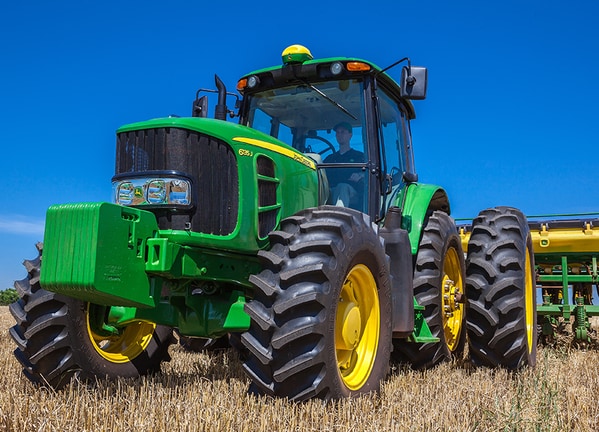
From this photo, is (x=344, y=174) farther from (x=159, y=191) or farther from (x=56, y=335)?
(x=56, y=335)

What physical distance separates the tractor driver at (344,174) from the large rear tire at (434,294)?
90cm

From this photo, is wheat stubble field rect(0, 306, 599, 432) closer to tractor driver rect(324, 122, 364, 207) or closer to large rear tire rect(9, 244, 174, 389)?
large rear tire rect(9, 244, 174, 389)

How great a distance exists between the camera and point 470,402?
393cm

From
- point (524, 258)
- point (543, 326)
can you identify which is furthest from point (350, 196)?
point (543, 326)

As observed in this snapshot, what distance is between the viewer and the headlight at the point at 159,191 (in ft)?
13.1

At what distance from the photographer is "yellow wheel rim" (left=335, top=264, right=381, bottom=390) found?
13.6 feet

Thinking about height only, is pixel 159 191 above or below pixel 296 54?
below

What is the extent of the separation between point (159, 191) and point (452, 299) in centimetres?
323

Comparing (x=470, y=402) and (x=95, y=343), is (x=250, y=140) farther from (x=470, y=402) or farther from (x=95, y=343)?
(x=470, y=402)

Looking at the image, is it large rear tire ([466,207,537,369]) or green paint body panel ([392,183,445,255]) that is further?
green paint body panel ([392,183,445,255])

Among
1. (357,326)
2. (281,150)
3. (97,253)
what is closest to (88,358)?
(97,253)

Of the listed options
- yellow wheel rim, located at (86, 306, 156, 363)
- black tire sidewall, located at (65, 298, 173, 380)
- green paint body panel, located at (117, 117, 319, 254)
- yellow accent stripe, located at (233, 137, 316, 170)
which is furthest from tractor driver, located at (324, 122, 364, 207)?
black tire sidewall, located at (65, 298, 173, 380)

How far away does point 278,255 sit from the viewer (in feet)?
12.7

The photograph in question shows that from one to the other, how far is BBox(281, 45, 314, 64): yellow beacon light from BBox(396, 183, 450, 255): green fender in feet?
5.04
